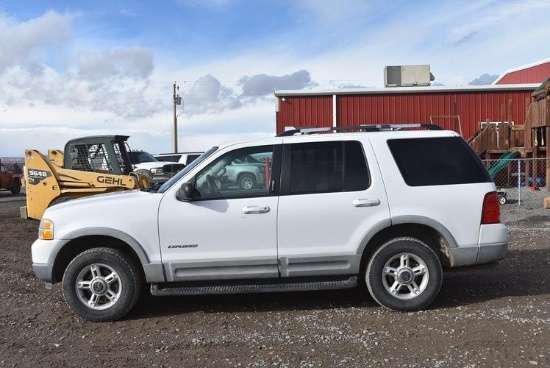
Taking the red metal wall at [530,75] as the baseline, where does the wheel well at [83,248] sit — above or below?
below

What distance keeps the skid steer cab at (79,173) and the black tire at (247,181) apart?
659cm

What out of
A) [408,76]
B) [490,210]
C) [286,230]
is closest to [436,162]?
[490,210]

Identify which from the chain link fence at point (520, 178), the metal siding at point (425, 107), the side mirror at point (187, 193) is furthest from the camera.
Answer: the metal siding at point (425, 107)

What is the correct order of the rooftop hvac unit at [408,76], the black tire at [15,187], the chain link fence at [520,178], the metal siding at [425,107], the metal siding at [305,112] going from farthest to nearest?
the black tire at [15,187] → the rooftop hvac unit at [408,76] → the metal siding at [425,107] → the metal siding at [305,112] → the chain link fence at [520,178]

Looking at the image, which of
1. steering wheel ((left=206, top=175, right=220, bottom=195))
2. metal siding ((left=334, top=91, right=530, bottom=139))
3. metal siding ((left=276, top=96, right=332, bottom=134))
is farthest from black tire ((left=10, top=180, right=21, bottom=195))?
steering wheel ((left=206, top=175, right=220, bottom=195))

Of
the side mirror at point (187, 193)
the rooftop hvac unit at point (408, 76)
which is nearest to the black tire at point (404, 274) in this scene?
the side mirror at point (187, 193)

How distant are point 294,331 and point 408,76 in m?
22.5

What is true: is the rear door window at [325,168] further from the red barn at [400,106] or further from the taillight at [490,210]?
the red barn at [400,106]

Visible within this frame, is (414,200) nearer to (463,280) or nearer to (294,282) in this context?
(294,282)

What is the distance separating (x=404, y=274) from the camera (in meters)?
5.58

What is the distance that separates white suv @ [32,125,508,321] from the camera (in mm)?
5496

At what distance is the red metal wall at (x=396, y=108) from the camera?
79.4 ft

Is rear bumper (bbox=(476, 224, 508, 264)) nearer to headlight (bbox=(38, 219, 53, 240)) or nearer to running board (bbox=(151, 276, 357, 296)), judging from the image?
running board (bbox=(151, 276, 357, 296))

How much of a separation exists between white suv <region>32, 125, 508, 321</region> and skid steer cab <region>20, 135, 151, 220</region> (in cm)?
634
